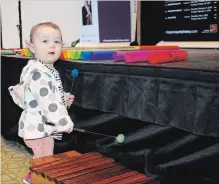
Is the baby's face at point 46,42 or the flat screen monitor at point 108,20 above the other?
the flat screen monitor at point 108,20

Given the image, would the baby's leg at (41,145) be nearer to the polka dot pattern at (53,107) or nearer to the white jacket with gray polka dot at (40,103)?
the white jacket with gray polka dot at (40,103)

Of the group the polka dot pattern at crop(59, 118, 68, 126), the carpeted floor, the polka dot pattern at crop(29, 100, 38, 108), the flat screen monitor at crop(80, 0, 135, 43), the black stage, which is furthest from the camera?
the flat screen monitor at crop(80, 0, 135, 43)

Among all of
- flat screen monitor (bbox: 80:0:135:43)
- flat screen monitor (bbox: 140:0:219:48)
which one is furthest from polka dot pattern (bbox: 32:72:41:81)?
flat screen monitor (bbox: 140:0:219:48)

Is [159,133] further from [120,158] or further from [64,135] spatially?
[64,135]

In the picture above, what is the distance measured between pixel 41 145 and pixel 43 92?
30 centimetres

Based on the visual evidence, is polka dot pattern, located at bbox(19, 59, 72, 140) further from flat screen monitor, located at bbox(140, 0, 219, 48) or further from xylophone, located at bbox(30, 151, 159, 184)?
flat screen monitor, located at bbox(140, 0, 219, 48)

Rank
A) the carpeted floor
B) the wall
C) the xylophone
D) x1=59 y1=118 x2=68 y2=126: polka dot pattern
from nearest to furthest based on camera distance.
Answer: the xylophone < x1=59 y1=118 x2=68 y2=126: polka dot pattern < the carpeted floor < the wall

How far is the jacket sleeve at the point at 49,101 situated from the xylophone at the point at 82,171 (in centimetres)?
14

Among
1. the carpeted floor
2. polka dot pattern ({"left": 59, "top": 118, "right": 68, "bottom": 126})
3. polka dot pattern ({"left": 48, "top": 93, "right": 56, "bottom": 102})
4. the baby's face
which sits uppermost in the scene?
the baby's face

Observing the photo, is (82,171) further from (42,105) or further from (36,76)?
(36,76)

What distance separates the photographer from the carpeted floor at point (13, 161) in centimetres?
196

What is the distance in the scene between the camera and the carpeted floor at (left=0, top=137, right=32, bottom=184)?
1.96m

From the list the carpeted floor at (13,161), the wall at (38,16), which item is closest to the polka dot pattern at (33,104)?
the carpeted floor at (13,161)

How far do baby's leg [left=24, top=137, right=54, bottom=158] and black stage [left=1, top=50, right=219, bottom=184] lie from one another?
7.3 inches
